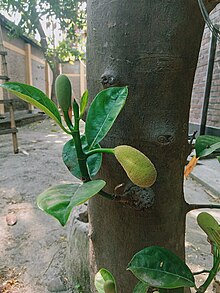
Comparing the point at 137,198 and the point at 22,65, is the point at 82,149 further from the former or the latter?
the point at 22,65

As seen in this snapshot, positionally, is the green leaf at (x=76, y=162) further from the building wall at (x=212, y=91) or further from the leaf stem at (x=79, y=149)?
the building wall at (x=212, y=91)

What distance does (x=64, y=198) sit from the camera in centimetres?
23

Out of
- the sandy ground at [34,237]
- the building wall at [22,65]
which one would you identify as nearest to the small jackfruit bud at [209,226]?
the sandy ground at [34,237]

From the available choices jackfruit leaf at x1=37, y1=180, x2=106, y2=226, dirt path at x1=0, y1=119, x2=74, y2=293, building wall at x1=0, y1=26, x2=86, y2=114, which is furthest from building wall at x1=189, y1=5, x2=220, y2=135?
jackfruit leaf at x1=37, y1=180, x2=106, y2=226

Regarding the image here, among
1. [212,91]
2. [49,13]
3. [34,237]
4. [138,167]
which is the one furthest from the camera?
[49,13]

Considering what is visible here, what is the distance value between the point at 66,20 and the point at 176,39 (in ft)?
20.4

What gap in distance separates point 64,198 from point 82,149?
63 millimetres

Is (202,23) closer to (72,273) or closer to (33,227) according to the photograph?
(72,273)

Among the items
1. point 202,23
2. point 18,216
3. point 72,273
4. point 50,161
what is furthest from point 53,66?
point 202,23

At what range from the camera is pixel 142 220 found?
1.15 ft

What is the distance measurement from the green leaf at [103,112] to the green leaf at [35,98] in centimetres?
4

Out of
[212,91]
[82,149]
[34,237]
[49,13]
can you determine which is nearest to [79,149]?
[82,149]

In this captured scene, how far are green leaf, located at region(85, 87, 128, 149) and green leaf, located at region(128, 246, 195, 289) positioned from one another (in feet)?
0.47

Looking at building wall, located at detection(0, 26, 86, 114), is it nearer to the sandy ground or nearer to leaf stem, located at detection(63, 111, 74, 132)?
the sandy ground
